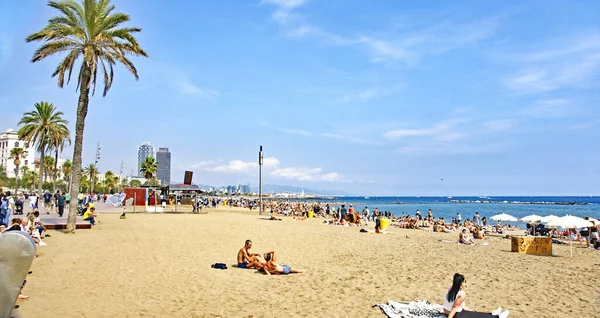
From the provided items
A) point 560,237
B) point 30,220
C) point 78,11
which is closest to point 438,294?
point 30,220

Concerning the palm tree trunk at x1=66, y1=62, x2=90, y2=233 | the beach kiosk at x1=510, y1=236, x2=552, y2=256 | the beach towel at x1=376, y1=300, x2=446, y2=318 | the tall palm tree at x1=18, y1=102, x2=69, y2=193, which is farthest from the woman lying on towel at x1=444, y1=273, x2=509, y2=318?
the tall palm tree at x1=18, y1=102, x2=69, y2=193

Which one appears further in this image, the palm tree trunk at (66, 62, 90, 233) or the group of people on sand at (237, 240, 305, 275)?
the palm tree trunk at (66, 62, 90, 233)

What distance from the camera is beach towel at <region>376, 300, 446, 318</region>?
7088mm

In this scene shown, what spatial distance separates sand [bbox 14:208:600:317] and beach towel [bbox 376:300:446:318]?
0.78 ft

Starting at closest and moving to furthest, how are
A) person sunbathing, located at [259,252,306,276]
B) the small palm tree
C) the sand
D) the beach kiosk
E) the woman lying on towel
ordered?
the woman lying on towel
the sand
person sunbathing, located at [259,252,306,276]
the beach kiosk
the small palm tree

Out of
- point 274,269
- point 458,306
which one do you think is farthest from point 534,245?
point 458,306

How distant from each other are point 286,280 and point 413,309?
11.3 feet

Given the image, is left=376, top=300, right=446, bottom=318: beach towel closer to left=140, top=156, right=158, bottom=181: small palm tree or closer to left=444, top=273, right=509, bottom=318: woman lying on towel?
left=444, top=273, right=509, bottom=318: woman lying on towel

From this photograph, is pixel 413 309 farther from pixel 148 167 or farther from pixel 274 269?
pixel 148 167

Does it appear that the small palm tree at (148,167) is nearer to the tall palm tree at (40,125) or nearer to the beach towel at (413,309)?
the tall palm tree at (40,125)

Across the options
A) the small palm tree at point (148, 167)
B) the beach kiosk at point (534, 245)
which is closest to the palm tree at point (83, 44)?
the beach kiosk at point (534, 245)

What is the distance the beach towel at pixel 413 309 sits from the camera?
7.09 metres

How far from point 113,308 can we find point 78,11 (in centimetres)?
1373

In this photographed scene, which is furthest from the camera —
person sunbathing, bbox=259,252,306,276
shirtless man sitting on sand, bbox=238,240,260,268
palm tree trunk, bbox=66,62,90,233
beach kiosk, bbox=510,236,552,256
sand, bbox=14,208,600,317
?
palm tree trunk, bbox=66,62,90,233
